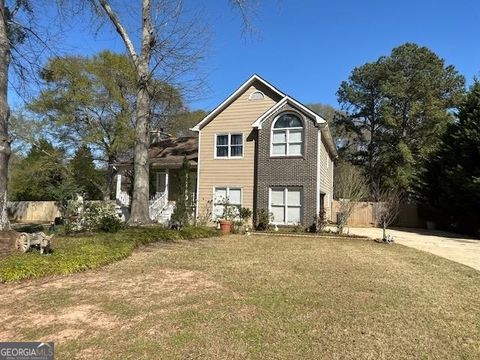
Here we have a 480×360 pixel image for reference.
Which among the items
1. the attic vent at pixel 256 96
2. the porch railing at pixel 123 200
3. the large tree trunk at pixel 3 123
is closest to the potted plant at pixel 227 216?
the attic vent at pixel 256 96

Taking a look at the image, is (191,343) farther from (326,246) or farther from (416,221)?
(416,221)

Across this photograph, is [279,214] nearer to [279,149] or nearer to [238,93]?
[279,149]

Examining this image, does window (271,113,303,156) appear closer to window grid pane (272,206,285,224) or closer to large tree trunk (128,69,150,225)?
window grid pane (272,206,285,224)

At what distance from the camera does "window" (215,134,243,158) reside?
2200cm

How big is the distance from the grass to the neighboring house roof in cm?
1065

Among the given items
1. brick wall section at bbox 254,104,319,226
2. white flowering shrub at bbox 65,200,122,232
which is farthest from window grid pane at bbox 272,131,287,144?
white flowering shrub at bbox 65,200,122,232

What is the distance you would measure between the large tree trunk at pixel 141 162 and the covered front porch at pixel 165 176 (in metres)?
5.07

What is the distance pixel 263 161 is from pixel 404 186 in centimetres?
1696

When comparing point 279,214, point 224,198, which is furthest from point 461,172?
point 224,198

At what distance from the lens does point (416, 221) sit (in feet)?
90.1

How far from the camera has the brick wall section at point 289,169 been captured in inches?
772

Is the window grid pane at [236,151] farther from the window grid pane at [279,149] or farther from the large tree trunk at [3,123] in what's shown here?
the large tree trunk at [3,123]

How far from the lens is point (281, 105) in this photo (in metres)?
20.4

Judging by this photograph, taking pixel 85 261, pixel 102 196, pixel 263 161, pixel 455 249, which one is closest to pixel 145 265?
pixel 85 261
